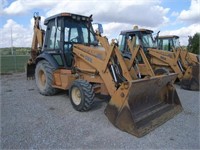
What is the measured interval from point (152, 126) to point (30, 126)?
2.25 m

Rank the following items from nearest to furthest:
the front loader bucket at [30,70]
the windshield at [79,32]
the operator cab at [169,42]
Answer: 1. the windshield at [79,32]
2. the front loader bucket at [30,70]
3. the operator cab at [169,42]

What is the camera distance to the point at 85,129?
14.3 ft

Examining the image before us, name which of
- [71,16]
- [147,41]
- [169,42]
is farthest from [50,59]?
[169,42]

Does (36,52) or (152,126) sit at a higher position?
(36,52)

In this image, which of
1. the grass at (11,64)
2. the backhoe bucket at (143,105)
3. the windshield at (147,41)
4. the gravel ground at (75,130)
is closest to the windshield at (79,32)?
the gravel ground at (75,130)

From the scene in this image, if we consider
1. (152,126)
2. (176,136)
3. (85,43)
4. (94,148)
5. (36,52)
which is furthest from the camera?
(36,52)

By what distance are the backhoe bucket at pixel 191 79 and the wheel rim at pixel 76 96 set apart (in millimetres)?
4607

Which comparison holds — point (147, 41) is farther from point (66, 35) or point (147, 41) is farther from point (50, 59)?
point (50, 59)

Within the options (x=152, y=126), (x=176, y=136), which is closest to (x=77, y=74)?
(x=152, y=126)

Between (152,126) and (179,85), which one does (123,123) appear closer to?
(152,126)

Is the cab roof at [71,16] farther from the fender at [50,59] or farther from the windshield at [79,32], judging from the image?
the fender at [50,59]

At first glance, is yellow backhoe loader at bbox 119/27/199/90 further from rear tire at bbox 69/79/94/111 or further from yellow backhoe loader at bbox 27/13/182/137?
rear tire at bbox 69/79/94/111

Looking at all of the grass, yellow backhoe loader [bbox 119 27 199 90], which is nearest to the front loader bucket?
yellow backhoe loader [bbox 119 27 199 90]

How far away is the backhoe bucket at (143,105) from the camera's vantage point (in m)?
4.23
